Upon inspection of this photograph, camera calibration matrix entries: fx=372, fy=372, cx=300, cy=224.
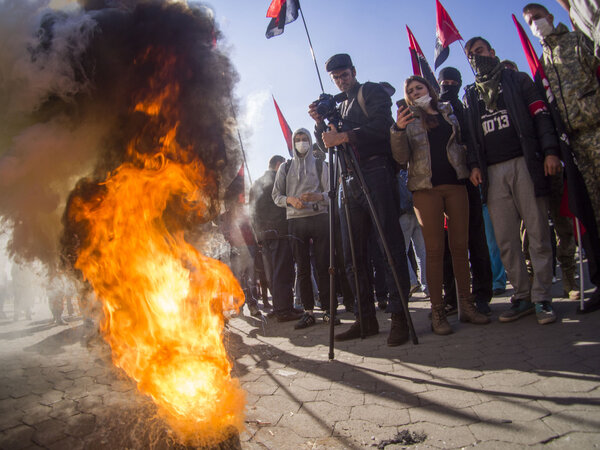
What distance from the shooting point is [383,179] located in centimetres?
395

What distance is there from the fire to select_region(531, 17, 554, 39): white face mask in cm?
387

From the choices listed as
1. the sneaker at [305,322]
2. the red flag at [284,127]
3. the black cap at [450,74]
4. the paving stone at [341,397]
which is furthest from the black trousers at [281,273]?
the red flag at [284,127]

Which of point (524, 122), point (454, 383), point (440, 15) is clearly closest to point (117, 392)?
point (454, 383)

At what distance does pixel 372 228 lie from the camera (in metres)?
4.32

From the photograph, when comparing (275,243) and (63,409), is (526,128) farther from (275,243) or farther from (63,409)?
(63,409)

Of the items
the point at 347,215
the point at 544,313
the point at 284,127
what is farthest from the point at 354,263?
the point at 284,127

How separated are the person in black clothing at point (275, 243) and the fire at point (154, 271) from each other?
3.80 m

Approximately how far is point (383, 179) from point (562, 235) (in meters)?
2.45

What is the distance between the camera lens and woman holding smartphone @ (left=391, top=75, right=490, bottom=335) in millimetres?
3932

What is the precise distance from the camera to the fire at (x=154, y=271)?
1934 mm

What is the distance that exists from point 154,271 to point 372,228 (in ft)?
8.96

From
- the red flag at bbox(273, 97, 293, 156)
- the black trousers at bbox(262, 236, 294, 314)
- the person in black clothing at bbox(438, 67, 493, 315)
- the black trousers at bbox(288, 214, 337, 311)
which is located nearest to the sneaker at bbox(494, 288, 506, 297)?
the person in black clothing at bbox(438, 67, 493, 315)

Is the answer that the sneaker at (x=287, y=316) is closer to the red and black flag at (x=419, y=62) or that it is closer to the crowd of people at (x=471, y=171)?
the crowd of people at (x=471, y=171)

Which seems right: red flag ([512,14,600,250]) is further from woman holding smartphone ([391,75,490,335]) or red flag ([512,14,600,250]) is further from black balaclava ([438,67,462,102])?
black balaclava ([438,67,462,102])
